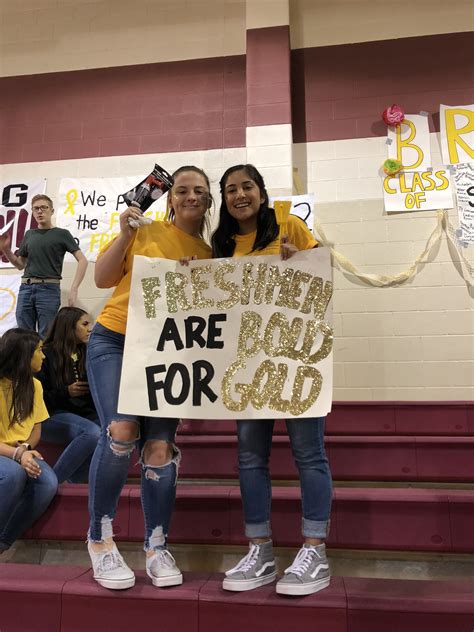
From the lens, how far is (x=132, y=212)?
150 cm

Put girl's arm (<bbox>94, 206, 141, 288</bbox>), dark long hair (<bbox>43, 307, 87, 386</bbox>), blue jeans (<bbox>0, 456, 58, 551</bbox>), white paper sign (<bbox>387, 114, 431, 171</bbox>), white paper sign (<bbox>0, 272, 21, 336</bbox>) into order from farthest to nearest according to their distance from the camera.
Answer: white paper sign (<bbox>0, 272, 21, 336</bbox>) → white paper sign (<bbox>387, 114, 431, 171</bbox>) → dark long hair (<bbox>43, 307, 87, 386</bbox>) → blue jeans (<bbox>0, 456, 58, 551</bbox>) → girl's arm (<bbox>94, 206, 141, 288</bbox>)

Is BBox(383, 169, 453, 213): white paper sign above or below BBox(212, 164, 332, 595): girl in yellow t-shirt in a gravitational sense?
above

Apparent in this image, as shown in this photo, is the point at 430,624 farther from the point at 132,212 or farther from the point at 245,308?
the point at 132,212

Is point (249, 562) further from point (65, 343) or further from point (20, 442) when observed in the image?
point (65, 343)

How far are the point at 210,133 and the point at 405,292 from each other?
1881mm

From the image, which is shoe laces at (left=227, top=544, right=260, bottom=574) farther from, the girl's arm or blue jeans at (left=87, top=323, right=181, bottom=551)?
the girl's arm

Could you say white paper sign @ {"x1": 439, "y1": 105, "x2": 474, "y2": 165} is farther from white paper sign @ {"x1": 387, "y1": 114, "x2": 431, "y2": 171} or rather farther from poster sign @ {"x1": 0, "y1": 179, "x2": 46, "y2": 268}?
poster sign @ {"x1": 0, "y1": 179, "x2": 46, "y2": 268}

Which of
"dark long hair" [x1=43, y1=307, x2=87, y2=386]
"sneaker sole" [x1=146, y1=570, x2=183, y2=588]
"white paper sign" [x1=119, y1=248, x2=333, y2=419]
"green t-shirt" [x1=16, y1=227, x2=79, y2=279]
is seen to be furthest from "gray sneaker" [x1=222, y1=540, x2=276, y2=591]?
"green t-shirt" [x1=16, y1=227, x2=79, y2=279]

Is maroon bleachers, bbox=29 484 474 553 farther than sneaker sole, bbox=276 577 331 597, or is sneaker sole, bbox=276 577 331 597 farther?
maroon bleachers, bbox=29 484 474 553

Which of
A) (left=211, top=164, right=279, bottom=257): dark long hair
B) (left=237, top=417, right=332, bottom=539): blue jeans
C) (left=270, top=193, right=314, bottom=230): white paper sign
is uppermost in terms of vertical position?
(left=270, top=193, right=314, bottom=230): white paper sign

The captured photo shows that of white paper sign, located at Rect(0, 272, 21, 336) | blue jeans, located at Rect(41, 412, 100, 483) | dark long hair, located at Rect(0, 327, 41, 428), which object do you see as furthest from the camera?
white paper sign, located at Rect(0, 272, 21, 336)

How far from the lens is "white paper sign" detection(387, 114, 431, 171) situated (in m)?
3.72

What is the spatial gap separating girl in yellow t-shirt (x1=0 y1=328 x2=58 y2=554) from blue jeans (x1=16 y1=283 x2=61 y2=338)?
1.28 metres

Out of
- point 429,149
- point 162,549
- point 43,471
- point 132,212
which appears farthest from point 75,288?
point 429,149
